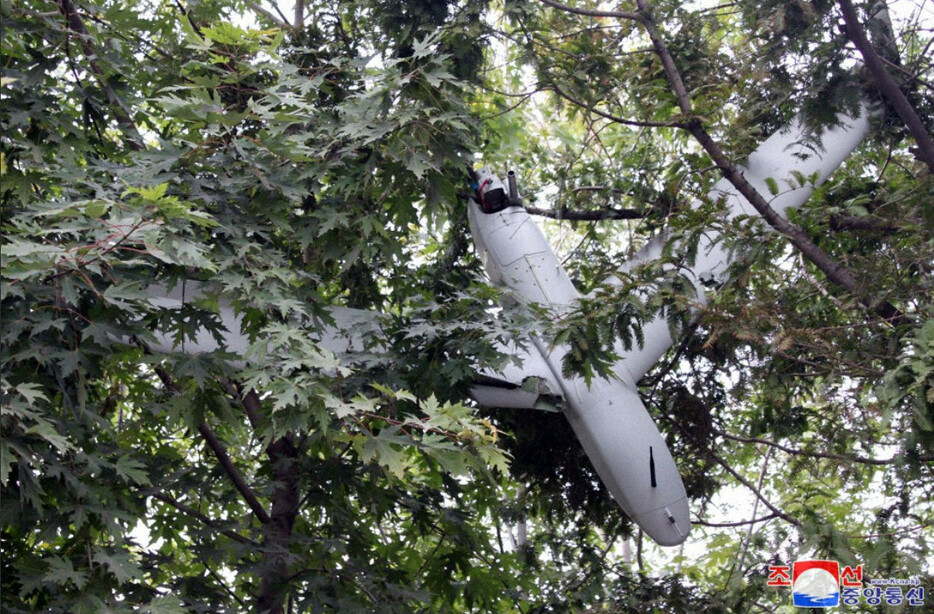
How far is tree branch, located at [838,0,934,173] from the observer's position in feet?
15.0

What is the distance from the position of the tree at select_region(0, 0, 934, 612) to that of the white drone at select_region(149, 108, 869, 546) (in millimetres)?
184

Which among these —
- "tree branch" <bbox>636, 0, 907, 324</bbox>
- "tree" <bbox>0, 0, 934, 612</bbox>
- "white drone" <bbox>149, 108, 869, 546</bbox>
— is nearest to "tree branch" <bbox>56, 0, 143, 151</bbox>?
"tree" <bbox>0, 0, 934, 612</bbox>

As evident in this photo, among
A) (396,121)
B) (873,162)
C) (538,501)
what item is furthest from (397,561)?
(873,162)

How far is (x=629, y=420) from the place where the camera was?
5.18 meters

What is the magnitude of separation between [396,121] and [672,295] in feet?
4.44

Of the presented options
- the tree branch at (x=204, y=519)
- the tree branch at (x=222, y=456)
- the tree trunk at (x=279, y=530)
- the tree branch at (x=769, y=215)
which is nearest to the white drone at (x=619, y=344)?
the tree branch at (x=769, y=215)

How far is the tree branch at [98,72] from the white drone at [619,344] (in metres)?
0.78

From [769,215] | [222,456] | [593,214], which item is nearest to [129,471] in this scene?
[222,456]

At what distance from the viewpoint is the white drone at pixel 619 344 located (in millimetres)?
4957

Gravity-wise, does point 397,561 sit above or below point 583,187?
below

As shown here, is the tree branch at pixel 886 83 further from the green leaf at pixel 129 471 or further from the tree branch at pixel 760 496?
the green leaf at pixel 129 471

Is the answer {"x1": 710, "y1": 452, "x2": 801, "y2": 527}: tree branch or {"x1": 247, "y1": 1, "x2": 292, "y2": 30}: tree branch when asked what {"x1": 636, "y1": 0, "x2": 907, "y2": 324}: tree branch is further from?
{"x1": 247, "y1": 1, "x2": 292, "y2": 30}: tree branch

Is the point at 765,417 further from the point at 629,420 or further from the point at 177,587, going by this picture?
the point at 177,587

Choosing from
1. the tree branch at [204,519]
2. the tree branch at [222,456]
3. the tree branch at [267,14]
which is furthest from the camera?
the tree branch at [267,14]
